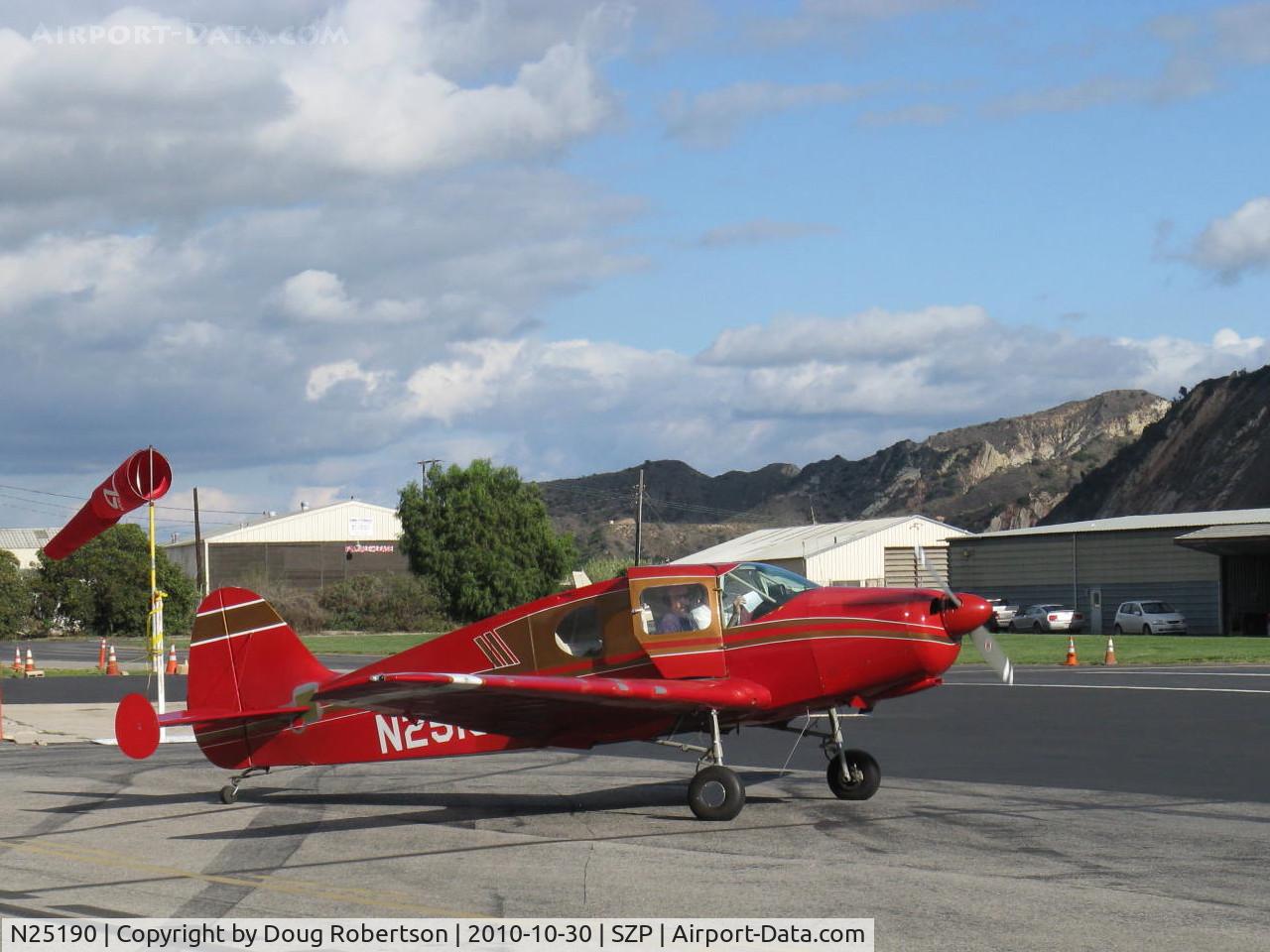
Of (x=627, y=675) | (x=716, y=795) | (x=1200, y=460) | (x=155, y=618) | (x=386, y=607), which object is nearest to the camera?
(x=716, y=795)

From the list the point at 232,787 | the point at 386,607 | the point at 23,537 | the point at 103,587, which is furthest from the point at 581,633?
the point at 23,537

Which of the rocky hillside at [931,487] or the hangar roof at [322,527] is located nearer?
the hangar roof at [322,527]

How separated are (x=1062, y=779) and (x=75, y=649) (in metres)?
56.0

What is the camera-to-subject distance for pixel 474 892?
915cm

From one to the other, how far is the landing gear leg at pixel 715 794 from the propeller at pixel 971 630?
2.20 meters

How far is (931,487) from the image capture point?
6560 inches

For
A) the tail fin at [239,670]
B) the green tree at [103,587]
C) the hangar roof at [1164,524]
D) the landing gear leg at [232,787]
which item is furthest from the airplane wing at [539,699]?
the green tree at [103,587]

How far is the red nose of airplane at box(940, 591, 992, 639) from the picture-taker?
12195 millimetres

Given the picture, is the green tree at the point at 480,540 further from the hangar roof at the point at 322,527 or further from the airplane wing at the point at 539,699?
the airplane wing at the point at 539,699

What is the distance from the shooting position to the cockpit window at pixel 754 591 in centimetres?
1271

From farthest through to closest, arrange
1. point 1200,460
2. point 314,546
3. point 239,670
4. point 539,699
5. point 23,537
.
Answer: point 23,537, point 314,546, point 1200,460, point 239,670, point 539,699

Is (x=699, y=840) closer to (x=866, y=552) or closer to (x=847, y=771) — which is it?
(x=847, y=771)

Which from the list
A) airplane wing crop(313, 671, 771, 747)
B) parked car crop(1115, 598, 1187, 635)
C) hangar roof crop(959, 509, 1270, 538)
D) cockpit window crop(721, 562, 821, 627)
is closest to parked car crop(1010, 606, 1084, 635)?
parked car crop(1115, 598, 1187, 635)

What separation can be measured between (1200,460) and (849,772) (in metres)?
95.9
